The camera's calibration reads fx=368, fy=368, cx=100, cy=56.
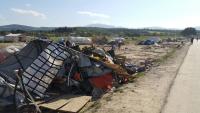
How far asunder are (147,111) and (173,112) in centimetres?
79

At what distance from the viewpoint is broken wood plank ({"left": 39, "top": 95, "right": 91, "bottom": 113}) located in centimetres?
1161

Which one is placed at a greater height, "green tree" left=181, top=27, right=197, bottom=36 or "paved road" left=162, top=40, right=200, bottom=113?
"paved road" left=162, top=40, right=200, bottom=113

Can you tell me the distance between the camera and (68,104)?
1220cm

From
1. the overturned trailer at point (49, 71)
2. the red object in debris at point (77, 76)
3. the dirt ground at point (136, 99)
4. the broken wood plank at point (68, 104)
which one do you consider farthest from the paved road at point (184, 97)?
the red object in debris at point (77, 76)

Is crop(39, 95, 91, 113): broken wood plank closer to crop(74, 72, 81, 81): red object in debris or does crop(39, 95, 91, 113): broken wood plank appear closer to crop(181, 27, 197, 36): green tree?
crop(74, 72, 81, 81): red object in debris

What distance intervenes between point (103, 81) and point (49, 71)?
283cm

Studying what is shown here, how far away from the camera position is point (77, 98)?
1319cm

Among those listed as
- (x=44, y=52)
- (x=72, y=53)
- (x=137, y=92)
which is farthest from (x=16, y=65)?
(x=137, y=92)

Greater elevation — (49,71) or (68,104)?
(49,71)

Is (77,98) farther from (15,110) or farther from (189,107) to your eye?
(189,107)

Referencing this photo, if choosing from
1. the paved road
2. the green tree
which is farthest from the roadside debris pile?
the green tree

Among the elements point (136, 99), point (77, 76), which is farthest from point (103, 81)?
point (136, 99)

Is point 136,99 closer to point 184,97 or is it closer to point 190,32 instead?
point 184,97

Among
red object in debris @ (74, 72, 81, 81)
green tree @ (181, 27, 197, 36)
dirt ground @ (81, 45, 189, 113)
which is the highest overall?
red object in debris @ (74, 72, 81, 81)
